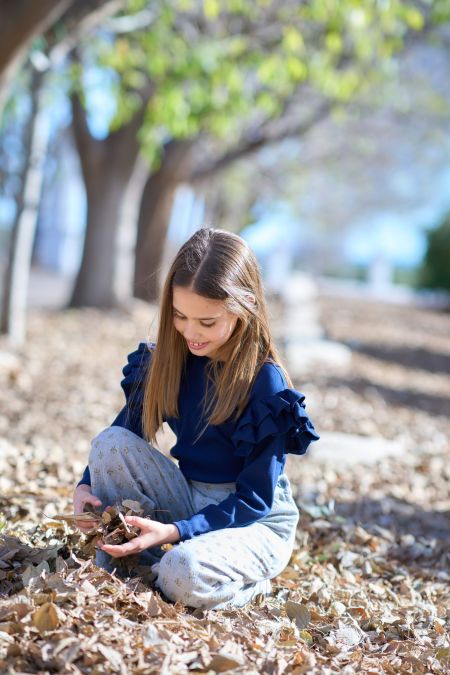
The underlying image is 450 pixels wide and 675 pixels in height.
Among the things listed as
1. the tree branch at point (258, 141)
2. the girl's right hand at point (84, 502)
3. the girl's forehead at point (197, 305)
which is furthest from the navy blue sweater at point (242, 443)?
the tree branch at point (258, 141)

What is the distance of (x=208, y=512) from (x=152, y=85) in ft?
29.9

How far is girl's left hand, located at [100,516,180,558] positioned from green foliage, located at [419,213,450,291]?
19.7 meters

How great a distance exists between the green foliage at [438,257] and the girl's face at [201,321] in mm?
19404

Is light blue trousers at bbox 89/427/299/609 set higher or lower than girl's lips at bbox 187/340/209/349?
lower

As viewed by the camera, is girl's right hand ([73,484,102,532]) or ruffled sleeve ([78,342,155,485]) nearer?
girl's right hand ([73,484,102,532])

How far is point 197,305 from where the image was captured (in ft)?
9.33

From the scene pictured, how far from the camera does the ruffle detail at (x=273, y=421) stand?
9.16 ft

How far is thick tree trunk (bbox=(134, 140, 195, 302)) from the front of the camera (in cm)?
1396

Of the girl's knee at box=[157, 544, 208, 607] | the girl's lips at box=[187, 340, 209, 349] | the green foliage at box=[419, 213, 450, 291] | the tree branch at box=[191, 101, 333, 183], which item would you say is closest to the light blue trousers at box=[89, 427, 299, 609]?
the girl's knee at box=[157, 544, 208, 607]

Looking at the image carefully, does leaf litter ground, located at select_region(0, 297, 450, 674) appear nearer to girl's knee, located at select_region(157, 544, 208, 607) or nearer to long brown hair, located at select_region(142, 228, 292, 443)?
girl's knee, located at select_region(157, 544, 208, 607)

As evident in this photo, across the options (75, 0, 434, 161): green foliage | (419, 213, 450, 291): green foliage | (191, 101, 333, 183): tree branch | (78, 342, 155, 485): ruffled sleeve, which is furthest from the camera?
(419, 213, 450, 291): green foliage

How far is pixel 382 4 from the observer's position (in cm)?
732

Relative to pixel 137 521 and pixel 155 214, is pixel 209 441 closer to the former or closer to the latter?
pixel 137 521

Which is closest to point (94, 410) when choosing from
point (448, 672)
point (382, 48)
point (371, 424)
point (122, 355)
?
point (371, 424)
